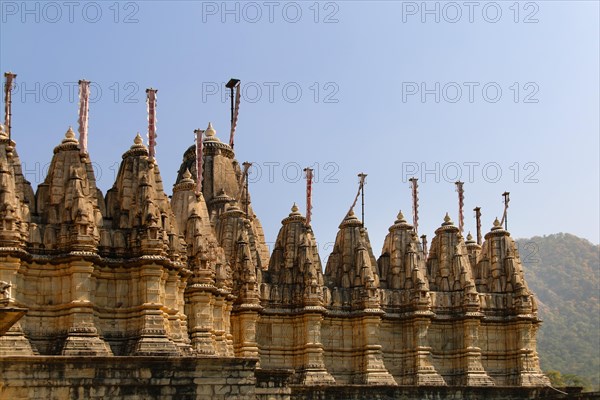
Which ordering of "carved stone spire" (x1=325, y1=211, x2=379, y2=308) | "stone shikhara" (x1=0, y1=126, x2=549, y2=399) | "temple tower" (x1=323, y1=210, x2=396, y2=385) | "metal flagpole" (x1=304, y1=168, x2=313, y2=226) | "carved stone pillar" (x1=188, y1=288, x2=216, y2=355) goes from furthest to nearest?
"metal flagpole" (x1=304, y1=168, x2=313, y2=226), "carved stone spire" (x1=325, y1=211, x2=379, y2=308), "temple tower" (x1=323, y1=210, x2=396, y2=385), "carved stone pillar" (x1=188, y1=288, x2=216, y2=355), "stone shikhara" (x1=0, y1=126, x2=549, y2=399)

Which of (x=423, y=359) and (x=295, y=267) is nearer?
(x=295, y=267)

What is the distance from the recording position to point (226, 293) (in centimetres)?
3603

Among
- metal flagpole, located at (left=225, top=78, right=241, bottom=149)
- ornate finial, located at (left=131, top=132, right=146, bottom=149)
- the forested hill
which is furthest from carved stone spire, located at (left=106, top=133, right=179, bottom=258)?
the forested hill

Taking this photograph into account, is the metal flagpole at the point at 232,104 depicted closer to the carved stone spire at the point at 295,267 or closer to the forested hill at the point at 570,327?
the carved stone spire at the point at 295,267

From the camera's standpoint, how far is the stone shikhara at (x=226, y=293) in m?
28.4

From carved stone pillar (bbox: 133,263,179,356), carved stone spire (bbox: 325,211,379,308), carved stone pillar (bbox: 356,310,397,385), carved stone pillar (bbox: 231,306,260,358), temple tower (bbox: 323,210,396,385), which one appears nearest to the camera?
carved stone pillar (bbox: 133,263,179,356)

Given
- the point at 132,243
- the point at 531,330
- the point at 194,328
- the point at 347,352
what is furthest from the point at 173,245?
the point at 531,330

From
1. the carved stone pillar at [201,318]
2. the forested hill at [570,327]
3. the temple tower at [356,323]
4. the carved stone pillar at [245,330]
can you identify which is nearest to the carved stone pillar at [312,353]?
the temple tower at [356,323]

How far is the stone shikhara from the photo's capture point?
28.4 m

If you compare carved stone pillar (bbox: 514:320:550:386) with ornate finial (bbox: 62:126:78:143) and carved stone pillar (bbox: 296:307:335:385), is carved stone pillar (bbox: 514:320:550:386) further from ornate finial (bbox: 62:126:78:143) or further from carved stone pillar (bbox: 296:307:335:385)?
ornate finial (bbox: 62:126:78:143)

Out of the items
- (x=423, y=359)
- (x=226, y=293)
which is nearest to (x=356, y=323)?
(x=423, y=359)

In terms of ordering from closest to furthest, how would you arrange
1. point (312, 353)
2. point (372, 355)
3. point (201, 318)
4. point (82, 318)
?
point (82, 318), point (201, 318), point (312, 353), point (372, 355)

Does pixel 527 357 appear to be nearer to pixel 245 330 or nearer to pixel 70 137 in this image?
pixel 245 330

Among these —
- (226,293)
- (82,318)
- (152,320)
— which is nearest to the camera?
(82,318)
